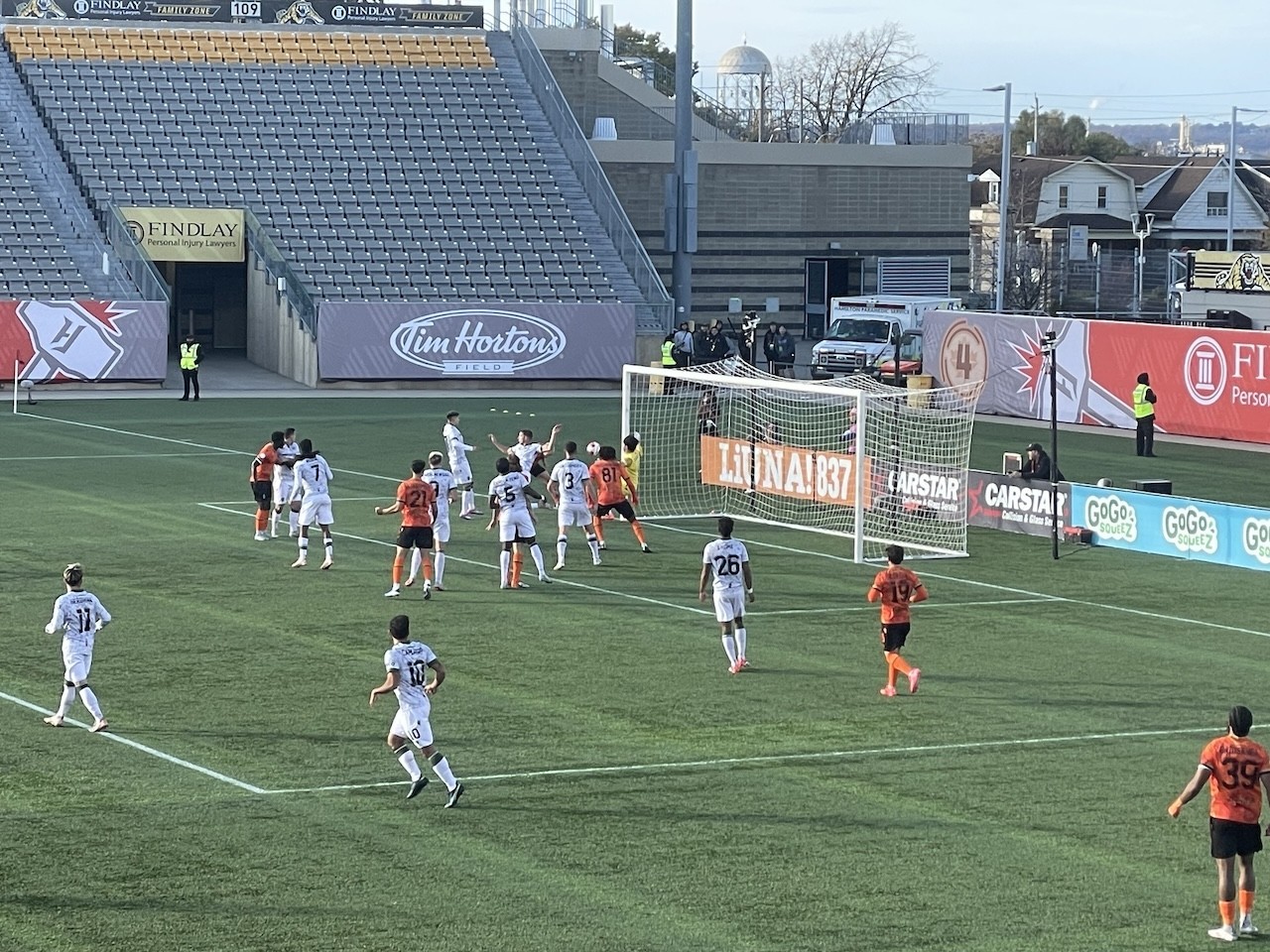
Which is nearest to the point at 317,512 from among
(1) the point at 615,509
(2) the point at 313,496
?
(2) the point at 313,496

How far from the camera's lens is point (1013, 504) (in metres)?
32.1

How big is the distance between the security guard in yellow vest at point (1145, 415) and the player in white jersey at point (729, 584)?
72.6 ft

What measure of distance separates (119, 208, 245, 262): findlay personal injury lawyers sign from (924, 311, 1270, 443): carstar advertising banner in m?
19.9

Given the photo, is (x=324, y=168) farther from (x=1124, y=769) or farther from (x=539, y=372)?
(x=1124, y=769)

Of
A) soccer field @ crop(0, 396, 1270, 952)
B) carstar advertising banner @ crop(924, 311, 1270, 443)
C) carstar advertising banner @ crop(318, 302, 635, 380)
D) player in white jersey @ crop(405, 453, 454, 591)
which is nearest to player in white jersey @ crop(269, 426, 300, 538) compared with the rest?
soccer field @ crop(0, 396, 1270, 952)

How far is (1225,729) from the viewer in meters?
18.7

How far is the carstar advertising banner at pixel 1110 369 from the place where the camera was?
43.8 m

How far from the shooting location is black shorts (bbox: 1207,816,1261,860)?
1272 centimetres

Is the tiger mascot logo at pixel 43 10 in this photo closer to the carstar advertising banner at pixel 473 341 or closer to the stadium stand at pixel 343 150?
the stadium stand at pixel 343 150

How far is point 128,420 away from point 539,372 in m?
12.9

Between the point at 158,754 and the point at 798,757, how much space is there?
18.1 feet

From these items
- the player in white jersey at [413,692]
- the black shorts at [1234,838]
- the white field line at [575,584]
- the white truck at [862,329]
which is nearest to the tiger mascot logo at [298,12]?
the white truck at [862,329]

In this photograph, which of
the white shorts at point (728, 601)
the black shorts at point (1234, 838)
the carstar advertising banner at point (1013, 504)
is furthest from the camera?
the carstar advertising banner at point (1013, 504)

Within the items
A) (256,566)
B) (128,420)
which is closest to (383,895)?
(256,566)
